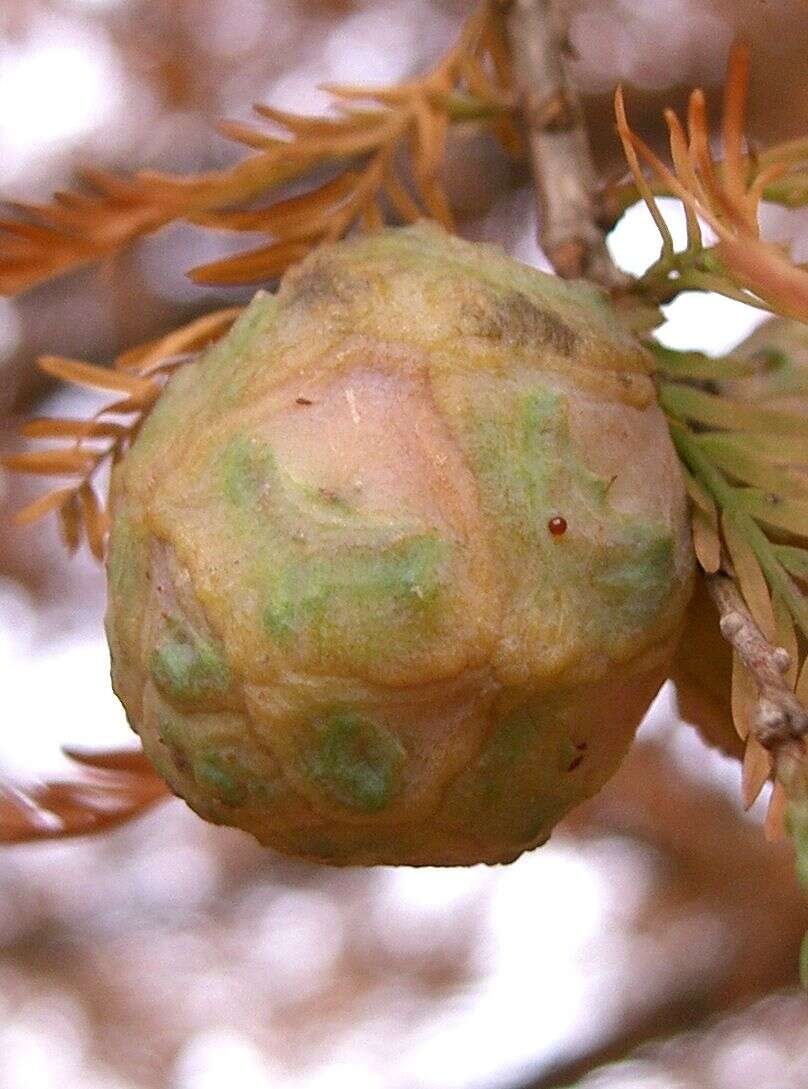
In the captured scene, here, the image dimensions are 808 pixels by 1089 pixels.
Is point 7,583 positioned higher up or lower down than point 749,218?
lower down

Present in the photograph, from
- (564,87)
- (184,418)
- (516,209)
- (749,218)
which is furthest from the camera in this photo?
(516,209)

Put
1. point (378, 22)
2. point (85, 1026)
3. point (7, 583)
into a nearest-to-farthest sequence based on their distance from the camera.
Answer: point (378, 22)
point (7, 583)
point (85, 1026)

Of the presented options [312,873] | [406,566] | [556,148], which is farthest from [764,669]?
[312,873]

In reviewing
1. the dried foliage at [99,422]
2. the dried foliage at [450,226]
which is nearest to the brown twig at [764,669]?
the dried foliage at [450,226]

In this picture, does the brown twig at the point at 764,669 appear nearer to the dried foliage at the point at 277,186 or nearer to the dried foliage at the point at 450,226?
the dried foliage at the point at 450,226

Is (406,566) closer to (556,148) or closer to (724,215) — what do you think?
(724,215)

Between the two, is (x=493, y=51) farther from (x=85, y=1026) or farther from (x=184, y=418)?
(x=85, y=1026)

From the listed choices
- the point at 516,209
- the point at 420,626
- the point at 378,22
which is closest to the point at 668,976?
the point at 516,209
